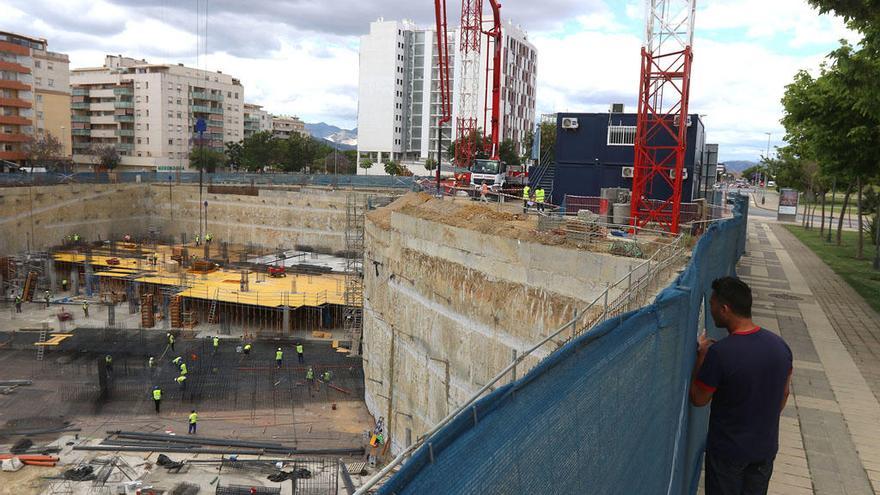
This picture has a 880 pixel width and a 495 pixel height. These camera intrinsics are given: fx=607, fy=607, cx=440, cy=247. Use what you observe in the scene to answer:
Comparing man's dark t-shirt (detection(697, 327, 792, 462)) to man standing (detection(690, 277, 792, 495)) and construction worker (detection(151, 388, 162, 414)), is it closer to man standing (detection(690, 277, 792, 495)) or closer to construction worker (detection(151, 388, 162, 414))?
man standing (detection(690, 277, 792, 495))

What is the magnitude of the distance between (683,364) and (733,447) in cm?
62

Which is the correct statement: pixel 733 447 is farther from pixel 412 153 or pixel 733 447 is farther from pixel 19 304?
pixel 412 153

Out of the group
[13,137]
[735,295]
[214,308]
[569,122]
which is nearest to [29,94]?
[13,137]

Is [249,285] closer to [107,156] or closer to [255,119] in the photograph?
[107,156]

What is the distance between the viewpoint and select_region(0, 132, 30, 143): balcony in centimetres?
6488

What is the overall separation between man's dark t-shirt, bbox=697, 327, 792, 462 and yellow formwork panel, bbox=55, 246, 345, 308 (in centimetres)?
2892

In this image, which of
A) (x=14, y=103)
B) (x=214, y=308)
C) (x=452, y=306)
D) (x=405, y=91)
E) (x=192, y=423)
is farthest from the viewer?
(x=405, y=91)

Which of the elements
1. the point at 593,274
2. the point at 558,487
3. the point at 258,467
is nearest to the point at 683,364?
the point at 558,487

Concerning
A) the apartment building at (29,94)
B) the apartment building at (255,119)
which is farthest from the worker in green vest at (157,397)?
the apartment building at (255,119)

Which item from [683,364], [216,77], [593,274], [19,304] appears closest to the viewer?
[683,364]

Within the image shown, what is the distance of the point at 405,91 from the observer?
102 metres

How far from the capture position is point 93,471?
57.4 ft

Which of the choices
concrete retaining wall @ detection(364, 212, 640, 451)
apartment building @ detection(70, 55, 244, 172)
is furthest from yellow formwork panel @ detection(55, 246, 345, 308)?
apartment building @ detection(70, 55, 244, 172)

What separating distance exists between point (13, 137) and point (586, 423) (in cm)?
7940
